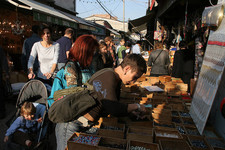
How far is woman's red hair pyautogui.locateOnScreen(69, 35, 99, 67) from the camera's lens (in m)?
1.84

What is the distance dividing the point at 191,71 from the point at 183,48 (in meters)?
0.74

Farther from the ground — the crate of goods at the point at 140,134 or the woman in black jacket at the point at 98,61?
the woman in black jacket at the point at 98,61

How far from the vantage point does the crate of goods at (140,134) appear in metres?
1.42

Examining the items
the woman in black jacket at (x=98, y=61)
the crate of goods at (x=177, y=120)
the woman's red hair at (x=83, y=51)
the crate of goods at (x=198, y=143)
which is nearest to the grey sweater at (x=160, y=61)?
the woman in black jacket at (x=98, y=61)

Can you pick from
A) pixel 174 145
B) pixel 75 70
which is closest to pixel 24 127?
pixel 75 70

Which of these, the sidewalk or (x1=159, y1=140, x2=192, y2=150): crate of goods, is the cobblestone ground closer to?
the sidewalk

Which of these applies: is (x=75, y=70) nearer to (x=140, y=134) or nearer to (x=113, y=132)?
(x=113, y=132)

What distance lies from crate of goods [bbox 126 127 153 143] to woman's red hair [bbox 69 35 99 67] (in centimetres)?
90

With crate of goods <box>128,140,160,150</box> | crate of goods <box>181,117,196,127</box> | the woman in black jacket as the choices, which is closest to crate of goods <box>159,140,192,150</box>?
crate of goods <box>128,140,160,150</box>

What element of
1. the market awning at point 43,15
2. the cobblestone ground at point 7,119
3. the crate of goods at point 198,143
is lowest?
the cobblestone ground at point 7,119

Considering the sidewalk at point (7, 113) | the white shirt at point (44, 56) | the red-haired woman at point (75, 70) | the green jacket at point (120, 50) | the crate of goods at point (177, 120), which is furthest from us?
the green jacket at point (120, 50)

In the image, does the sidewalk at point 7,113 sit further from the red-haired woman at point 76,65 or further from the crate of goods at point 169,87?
the crate of goods at point 169,87

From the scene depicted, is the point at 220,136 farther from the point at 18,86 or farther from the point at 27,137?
the point at 18,86

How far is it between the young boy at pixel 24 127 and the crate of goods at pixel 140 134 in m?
1.49
